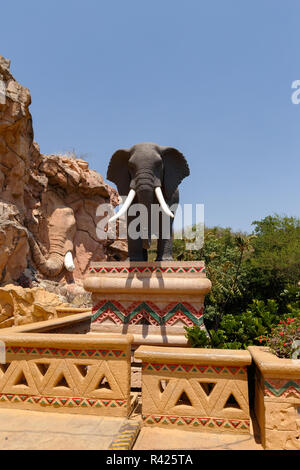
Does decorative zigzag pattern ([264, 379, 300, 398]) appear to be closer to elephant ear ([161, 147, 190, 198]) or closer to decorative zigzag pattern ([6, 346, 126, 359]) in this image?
decorative zigzag pattern ([6, 346, 126, 359])

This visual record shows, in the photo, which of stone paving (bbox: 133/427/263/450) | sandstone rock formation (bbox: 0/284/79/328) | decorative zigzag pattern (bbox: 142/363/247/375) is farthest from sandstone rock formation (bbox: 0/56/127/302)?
stone paving (bbox: 133/427/263/450)

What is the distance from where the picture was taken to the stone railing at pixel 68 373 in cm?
303

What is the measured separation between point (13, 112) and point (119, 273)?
1377cm

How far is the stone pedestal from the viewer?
445 cm

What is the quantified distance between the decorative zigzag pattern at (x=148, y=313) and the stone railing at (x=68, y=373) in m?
1.39

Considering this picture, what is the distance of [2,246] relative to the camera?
1431 centimetres

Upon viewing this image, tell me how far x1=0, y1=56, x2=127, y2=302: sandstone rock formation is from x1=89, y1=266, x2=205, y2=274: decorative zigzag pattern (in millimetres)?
10930

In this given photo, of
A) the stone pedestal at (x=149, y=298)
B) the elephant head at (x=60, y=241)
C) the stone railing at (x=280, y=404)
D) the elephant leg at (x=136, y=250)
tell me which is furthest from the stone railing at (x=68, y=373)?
the elephant head at (x=60, y=241)

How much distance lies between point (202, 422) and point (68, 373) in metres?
1.35

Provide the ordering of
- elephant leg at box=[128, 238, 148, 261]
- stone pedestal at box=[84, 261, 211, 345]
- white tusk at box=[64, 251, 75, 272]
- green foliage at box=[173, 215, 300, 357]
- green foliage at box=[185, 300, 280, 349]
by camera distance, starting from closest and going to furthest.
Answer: green foliage at box=[185, 300, 280, 349] < stone pedestal at box=[84, 261, 211, 345] < elephant leg at box=[128, 238, 148, 261] < green foliage at box=[173, 215, 300, 357] < white tusk at box=[64, 251, 75, 272]

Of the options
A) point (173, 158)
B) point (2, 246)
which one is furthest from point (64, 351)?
point (2, 246)

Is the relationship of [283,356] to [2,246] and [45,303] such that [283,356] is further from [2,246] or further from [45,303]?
[2,246]

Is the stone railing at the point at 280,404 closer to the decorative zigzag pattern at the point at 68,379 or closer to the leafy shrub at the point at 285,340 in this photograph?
the leafy shrub at the point at 285,340

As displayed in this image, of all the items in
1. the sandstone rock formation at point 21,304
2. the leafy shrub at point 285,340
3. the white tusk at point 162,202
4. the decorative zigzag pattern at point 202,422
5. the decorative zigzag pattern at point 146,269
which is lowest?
the sandstone rock formation at point 21,304
